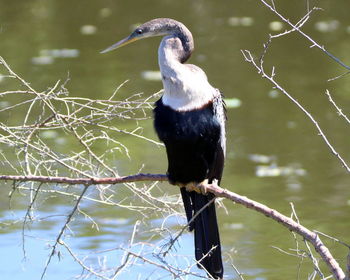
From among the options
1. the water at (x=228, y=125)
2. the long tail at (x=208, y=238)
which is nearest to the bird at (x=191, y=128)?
the long tail at (x=208, y=238)

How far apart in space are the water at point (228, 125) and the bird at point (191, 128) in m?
0.14

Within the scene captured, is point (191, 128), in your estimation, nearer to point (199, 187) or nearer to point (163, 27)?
point (199, 187)

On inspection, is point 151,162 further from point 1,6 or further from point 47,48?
point 1,6

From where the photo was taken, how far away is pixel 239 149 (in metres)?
6.21

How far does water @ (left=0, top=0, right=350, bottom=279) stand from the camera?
191 inches

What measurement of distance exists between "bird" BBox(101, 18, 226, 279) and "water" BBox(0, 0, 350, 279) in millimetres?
140

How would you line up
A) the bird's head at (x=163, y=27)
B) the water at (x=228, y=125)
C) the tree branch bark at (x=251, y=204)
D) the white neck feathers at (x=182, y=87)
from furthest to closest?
the water at (x=228, y=125)
the bird's head at (x=163, y=27)
the white neck feathers at (x=182, y=87)
the tree branch bark at (x=251, y=204)

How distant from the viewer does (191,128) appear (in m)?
3.13

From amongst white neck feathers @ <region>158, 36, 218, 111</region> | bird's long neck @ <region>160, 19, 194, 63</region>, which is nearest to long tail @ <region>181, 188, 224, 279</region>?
white neck feathers @ <region>158, 36, 218, 111</region>

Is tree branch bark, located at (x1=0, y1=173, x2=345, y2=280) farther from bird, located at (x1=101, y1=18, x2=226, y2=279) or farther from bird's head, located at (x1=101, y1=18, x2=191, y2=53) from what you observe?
bird's head, located at (x1=101, y1=18, x2=191, y2=53)

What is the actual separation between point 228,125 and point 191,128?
339 cm

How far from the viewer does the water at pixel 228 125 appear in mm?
4852

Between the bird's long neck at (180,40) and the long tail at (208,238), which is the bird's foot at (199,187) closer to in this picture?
the long tail at (208,238)

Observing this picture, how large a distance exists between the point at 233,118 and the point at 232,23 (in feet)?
8.74
